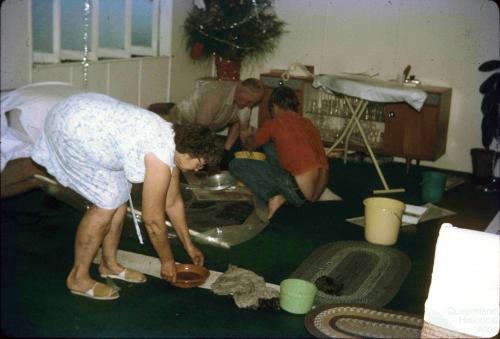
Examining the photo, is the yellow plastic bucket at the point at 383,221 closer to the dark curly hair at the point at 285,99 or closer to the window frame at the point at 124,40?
the dark curly hair at the point at 285,99

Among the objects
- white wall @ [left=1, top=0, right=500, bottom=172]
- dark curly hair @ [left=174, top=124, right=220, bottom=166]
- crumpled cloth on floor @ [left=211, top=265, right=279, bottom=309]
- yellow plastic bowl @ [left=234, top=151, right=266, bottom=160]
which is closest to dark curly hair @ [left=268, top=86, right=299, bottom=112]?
yellow plastic bowl @ [left=234, top=151, right=266, bottom=160]

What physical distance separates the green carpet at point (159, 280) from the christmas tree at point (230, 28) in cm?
223

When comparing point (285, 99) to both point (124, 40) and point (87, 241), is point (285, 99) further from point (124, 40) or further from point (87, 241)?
point (124, 40)

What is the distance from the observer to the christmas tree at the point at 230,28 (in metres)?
5.59

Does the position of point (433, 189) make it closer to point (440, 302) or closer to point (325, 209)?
point (325, 209)

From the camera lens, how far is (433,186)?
443 cm

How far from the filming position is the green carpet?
92.5 inches

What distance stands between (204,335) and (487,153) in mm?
3803

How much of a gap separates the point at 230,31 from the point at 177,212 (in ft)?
10.9

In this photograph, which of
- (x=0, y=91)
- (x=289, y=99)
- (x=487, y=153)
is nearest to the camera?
(x=0, y=91)

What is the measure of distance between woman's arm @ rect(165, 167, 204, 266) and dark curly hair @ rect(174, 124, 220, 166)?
0.30m

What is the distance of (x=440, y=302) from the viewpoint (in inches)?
87.1

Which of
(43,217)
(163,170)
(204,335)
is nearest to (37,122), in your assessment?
(43,217)

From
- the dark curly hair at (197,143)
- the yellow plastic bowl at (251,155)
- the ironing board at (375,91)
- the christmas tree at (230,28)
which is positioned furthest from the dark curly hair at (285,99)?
the christmas tree at (230,28)
